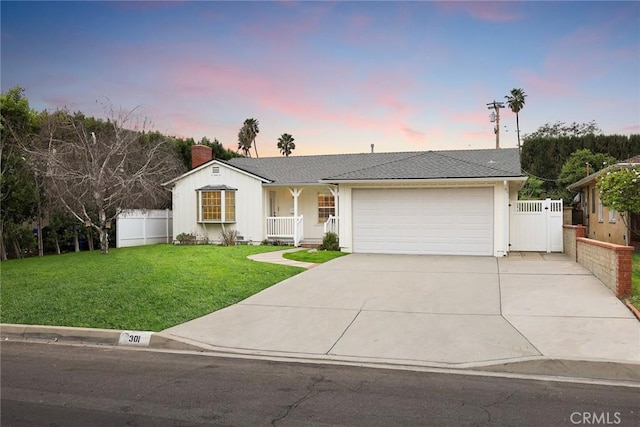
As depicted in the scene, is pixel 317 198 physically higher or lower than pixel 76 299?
higher

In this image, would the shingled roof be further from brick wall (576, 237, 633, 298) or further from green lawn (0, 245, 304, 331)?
green lawn (0, 245, 304, 331)

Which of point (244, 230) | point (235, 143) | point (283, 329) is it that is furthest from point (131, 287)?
point (235, 143)

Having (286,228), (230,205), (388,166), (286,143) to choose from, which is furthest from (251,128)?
(388,166)

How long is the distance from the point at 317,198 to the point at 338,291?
1251 cm

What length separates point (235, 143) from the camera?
5600cm

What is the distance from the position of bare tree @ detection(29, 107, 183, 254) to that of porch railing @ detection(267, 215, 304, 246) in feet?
17.8

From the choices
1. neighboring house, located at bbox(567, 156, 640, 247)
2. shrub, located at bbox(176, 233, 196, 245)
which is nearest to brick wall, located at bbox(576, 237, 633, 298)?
neighboring house, located at bbox(567, 156, 640, 247)

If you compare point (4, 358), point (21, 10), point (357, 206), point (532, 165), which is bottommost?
point (4, 358)

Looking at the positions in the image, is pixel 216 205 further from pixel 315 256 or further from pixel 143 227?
pixel 315 256

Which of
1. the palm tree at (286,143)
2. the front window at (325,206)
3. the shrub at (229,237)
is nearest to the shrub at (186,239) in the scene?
the shrub at (229,237)

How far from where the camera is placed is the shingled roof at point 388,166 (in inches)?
671

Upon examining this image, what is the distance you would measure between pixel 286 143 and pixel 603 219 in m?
39.5

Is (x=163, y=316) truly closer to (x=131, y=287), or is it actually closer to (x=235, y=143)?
(x=131, y=287)

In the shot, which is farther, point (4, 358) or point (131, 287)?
point (131, 287)
